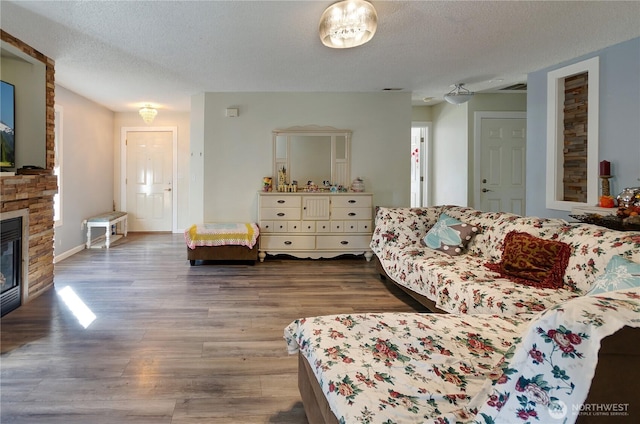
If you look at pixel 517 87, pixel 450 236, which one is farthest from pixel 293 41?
pixel 517 87

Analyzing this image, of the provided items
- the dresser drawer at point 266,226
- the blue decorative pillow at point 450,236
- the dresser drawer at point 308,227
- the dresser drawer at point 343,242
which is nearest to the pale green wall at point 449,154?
the dresser drawer at point 343,242

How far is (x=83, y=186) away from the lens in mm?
5801

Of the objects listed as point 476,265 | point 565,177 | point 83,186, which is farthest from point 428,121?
point 83,186

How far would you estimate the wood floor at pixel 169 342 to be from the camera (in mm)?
1869

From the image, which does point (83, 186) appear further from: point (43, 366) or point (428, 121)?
point (428, 121)

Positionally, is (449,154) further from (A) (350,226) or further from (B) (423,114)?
(A) (350,226)

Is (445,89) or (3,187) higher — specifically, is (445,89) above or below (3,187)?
above

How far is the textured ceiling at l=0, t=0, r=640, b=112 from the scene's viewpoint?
272 centimetres

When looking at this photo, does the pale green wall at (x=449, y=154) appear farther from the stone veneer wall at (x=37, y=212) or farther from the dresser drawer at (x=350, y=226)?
the stone veneer wall at (x=37, y=212)

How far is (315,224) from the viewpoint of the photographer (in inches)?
205

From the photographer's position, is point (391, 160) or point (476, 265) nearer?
point (476, 265)

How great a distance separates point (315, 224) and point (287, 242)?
0.44 metres

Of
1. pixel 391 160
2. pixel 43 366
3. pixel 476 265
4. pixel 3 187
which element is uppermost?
pixel 391 160

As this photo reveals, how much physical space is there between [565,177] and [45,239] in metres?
5.35
